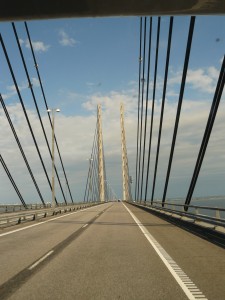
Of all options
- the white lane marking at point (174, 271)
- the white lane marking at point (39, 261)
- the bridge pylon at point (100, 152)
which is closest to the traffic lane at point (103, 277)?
the white lane marking at point (174, 271)

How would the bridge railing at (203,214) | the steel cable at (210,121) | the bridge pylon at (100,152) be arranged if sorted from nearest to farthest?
the bridge railing at (203,214) → the steel cable at (210,121) → the bridge pylon at (100,152)

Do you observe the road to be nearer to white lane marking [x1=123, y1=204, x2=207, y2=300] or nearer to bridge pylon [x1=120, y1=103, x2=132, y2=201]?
white lane marking [x1=123, y1=204, x2=207, y2=300]

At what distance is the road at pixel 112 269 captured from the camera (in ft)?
21.5

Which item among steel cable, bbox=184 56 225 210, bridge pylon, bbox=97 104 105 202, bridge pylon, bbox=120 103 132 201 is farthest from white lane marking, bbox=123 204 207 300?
bridge pylon, bbox=97 104 105 202

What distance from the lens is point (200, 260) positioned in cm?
966

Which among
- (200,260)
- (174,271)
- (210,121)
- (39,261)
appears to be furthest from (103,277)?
(210,121)

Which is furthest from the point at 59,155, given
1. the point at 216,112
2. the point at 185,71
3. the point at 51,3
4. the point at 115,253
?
→ the point at 51,3

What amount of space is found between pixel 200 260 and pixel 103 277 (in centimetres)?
285

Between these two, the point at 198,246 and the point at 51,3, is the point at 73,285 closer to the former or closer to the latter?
the point at 51,3

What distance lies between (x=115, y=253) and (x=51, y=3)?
20.8 ft

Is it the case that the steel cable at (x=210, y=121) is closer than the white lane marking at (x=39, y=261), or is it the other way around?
the white lane marking at (x=39, y=261)

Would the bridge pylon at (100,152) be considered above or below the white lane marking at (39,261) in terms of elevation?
above

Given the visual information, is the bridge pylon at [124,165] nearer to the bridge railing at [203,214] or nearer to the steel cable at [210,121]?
the bridge railing at [203,214]

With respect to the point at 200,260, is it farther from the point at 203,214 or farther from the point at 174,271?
the point at 203,214
